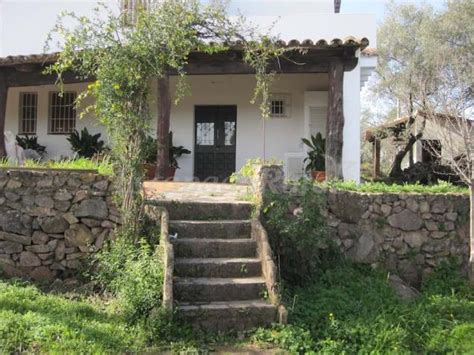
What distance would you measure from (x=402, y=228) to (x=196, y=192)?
340cm

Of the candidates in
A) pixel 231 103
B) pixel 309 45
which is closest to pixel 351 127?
pixel 309 45

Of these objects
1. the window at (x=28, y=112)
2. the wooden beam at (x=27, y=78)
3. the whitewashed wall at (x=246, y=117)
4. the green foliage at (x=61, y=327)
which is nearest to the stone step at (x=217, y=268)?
the green foliage at (x=61, y=327)

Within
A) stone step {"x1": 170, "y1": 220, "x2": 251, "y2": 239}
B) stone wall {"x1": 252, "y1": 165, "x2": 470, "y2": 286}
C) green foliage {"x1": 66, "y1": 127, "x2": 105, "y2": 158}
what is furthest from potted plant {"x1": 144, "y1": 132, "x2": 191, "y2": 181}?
stone wall {"x1": 252, "y1": 165, "x2": 470, "y2": 286}

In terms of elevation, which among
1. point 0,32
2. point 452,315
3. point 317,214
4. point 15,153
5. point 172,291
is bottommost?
point 452,315

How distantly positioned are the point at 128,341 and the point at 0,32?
12.3 metres

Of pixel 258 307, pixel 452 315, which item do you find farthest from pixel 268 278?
pixel 452 315

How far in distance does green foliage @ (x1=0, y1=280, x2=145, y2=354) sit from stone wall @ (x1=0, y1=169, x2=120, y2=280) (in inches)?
42.3

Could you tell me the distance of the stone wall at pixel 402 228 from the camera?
755cm

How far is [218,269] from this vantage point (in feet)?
20.1

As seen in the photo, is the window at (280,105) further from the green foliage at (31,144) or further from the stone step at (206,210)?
the green foliage at (31,144)

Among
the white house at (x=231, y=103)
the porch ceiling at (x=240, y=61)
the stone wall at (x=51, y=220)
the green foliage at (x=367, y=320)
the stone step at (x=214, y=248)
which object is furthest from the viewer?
the white house at (x=231, y=103)

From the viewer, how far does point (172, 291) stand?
5434 millimetres

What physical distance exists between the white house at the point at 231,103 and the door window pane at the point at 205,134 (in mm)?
27

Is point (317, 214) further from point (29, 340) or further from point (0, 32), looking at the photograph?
point (0, 32)
